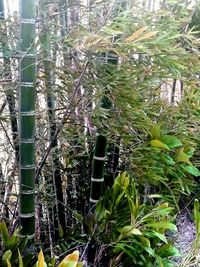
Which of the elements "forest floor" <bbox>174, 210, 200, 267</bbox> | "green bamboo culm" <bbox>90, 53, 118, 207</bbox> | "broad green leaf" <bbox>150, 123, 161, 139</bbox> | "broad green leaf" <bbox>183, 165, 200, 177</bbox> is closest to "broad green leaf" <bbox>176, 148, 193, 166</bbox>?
"broad green leaf" <bbox>183, 165, 200, 177</bbox>

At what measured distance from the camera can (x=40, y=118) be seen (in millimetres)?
1432

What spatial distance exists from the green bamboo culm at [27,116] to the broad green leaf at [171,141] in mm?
831

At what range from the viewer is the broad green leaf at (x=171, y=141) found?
6.01ft

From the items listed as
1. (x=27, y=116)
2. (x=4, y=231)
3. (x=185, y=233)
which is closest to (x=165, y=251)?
(x=185, y=233)

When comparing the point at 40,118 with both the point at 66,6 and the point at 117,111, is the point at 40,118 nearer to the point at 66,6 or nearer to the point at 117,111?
the point at 117,111

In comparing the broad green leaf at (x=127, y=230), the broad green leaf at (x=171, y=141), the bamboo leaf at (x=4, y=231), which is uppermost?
the broad green leaf at (x=171, y=141)

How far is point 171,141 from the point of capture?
1.85 meters

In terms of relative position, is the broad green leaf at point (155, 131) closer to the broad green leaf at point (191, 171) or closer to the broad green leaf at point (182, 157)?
the broad green leaf at point (182, 157)

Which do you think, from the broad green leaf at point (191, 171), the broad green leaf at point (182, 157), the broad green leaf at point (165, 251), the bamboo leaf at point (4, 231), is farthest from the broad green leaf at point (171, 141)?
the bamboo leaf at point (4, 231)

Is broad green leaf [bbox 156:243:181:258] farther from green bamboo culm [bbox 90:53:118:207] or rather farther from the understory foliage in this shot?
green bamboo culm [bbox 90:53:118:207]

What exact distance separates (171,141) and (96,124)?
0.63m

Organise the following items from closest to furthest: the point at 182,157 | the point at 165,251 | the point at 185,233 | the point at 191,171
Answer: the point at 165,251 → the point at 182,157 → the point at 191,171 → the point at 185,233

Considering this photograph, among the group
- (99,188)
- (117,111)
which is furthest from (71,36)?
(99,188)

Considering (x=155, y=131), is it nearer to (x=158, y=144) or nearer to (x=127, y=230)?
(x=158, y=144)
